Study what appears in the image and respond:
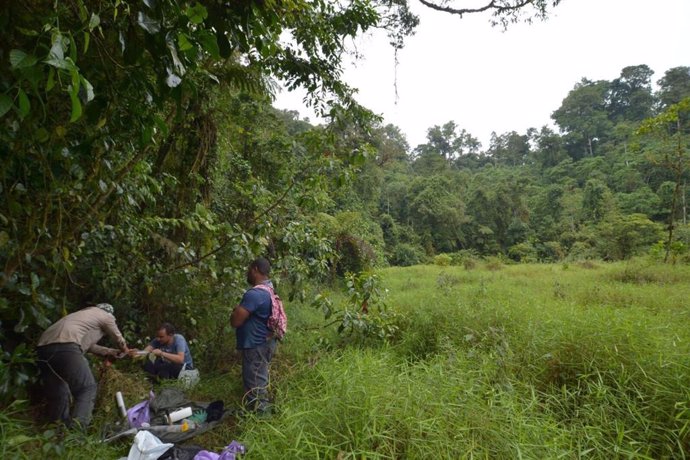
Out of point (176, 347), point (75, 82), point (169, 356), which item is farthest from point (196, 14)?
point (176, 347)

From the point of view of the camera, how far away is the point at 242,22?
1.50m

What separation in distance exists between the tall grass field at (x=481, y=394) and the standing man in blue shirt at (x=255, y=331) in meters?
0.21

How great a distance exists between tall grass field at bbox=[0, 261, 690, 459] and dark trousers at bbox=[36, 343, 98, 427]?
247 millimetres

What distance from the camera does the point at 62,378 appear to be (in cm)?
291

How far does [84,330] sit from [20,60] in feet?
9.36

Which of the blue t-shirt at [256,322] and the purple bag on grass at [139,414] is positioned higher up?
the blue t-shirt at [256,322]

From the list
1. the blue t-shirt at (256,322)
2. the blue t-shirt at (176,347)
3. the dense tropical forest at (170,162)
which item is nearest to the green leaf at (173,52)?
the dense tropical forest at (170,162)

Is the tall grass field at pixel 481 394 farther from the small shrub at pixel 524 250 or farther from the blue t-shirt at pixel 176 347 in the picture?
the small shrub at pixel 524 250

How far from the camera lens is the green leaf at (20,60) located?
898 millimetres

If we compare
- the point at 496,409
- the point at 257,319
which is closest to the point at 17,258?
the point at 257,319

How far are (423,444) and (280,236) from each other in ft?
8.96

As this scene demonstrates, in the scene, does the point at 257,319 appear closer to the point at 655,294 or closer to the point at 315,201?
the point at 315,201

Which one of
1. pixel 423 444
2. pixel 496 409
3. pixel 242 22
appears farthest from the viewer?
pixel 496 409

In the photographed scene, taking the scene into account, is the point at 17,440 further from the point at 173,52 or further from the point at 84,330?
the point at 173,52
